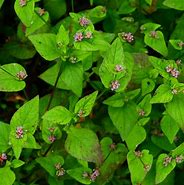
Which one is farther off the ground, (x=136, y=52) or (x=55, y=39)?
(x=55, y=39)

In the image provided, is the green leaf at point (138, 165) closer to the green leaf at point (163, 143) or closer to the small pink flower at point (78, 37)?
the green leaf at point (163, 143)

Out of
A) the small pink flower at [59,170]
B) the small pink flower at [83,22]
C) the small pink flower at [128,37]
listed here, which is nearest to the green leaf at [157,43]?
the small pink flower at [128,37]

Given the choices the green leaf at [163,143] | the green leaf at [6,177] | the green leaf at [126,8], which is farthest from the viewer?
the green leaf at [126,8]

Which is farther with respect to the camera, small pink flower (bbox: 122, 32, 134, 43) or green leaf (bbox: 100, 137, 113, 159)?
small pink flower (bbox: 122, 32, 134, 43)

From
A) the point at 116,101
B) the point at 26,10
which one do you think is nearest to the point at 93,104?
the point at 116,101

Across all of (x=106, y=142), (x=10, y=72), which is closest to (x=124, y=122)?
(x=106, y=142)

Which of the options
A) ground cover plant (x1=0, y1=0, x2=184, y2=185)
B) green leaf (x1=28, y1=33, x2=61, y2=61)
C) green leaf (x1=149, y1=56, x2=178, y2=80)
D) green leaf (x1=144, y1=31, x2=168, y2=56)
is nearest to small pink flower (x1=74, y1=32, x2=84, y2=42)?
ground cover plant (x1=0, y1=0, x2=184, y2=185)

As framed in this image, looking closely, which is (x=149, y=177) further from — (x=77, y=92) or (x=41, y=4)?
(x=41, y=4)

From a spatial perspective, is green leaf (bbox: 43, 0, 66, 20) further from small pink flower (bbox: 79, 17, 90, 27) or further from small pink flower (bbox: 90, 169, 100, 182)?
small pink flower (bbox: 90, 169, 100, 182)
